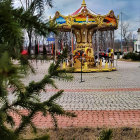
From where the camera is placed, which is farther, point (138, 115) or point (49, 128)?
point (138, 115)

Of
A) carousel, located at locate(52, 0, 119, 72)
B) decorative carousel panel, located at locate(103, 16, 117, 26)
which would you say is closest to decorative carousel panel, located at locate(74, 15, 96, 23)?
carousel, located at locate(52, 0, 119, 72)

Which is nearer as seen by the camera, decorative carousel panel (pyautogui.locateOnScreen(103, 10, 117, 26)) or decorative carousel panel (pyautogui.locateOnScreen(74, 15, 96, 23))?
decorative carousel panel (pyautogui.locateOnScreen(74, 15, 96, 23))

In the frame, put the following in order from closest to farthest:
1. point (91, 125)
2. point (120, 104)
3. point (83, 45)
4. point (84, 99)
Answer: point (91, 125) < point (120, 104) < point (84, 99) < point (83, 45)

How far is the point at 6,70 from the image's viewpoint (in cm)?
49

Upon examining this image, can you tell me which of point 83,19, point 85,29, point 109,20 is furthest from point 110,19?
point 83,19

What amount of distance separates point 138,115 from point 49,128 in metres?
2.17

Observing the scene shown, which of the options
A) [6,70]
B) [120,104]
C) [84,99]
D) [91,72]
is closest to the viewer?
[6,70]

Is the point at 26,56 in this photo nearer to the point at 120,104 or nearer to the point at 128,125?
the point at 128,125

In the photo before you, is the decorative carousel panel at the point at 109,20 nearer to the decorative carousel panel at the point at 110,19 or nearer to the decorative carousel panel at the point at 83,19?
the decorative carousel panel at the point at 110,19

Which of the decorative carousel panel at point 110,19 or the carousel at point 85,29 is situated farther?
the decorative carousel panel at point 110,19

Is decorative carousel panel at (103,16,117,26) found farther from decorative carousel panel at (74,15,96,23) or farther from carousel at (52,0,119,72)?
decorative carousel panel at (74,15,96,23)

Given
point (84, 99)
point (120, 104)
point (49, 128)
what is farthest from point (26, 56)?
point (84, 99)

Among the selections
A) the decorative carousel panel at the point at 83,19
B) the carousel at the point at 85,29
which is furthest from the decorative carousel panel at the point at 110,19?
the decorative carousel panel at the point at 83,19

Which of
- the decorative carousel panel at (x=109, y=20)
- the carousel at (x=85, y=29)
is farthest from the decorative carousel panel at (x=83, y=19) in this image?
the decorative carousel panel at (x=109, y=20)
